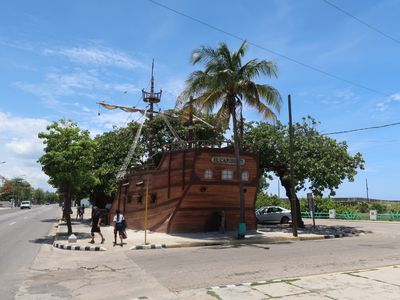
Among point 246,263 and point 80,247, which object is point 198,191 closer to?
point 80,247

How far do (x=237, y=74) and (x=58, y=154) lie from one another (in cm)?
968

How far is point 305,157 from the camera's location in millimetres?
28969

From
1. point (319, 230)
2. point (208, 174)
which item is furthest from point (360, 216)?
point (208, 174)

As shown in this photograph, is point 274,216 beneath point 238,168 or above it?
beneath

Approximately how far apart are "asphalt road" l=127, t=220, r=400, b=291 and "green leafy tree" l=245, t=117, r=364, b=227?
10.3 metres

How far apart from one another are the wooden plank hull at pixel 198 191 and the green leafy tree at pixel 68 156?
14.7 ft

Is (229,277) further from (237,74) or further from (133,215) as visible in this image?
(133,215)

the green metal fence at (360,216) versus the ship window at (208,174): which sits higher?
the ship window at (208,174)

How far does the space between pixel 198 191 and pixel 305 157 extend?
27.0 feet

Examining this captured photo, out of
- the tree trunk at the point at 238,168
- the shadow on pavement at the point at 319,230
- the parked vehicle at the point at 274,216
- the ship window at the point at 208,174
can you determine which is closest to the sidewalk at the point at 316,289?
the tree trunk at the point at 238,168

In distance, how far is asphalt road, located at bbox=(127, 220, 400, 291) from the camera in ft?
35.7

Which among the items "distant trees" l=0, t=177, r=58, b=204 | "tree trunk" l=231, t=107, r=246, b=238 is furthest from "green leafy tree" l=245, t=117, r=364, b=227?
"distant trees" l=0, t=177, r=58, b=204

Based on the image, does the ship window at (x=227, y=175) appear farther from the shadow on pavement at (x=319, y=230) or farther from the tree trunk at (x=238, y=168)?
the shadow on pavement at (x=319, y=230)

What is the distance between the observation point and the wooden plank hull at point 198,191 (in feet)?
81.7
